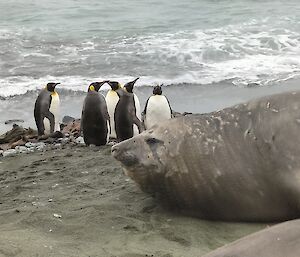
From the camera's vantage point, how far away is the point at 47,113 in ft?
33.9

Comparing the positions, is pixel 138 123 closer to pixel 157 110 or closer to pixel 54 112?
pixel 157 110

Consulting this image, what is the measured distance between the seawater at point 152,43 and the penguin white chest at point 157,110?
442cm

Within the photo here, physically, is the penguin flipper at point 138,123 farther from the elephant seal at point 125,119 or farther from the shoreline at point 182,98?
the shoreline at point 182,98

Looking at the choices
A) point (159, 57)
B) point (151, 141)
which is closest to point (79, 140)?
point (151, 141)

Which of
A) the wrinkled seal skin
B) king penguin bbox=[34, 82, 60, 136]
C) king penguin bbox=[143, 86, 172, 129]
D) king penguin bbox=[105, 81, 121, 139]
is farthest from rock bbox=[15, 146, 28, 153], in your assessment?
the wrinkled seal skin

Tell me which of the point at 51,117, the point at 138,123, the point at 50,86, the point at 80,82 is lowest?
the point at 80,82

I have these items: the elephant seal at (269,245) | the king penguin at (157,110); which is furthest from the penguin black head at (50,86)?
the elephant seal at (269,245)

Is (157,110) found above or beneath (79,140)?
above

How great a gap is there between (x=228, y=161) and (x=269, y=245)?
69.7 inches

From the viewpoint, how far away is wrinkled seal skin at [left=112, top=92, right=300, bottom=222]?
4230 mm

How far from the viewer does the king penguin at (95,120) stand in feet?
29.6

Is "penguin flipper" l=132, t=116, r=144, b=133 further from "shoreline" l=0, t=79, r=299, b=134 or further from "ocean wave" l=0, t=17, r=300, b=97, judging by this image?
"ocean wave" l=0, t=17, r=300, b=97

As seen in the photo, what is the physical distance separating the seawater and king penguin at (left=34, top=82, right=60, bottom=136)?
9.73 feet

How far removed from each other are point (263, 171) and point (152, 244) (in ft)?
2.83
